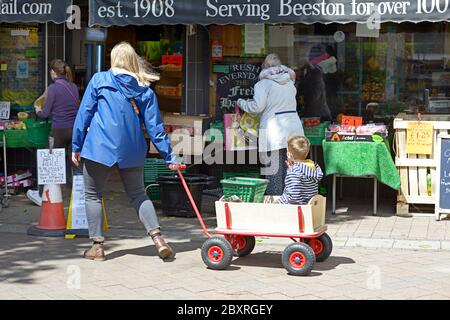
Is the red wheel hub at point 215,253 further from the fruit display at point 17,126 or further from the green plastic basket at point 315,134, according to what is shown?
the fruit display at point 17,126

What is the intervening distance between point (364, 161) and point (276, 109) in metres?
1.18

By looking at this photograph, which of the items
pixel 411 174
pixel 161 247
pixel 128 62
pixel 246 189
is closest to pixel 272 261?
pixel 246 189

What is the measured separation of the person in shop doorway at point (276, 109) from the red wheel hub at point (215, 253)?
2.55 meters

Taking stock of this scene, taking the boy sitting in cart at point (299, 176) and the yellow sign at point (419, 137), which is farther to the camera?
the yellow sign at point (419, 137)

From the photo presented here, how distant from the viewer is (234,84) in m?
11.5

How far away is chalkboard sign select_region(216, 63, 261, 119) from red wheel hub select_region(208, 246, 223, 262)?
4.38 m

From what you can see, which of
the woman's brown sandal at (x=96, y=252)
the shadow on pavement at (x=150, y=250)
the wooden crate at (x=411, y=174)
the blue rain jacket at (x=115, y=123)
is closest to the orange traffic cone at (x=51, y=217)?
the shadow on pavement at (x=150, y=250)

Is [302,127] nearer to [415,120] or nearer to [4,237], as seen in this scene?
[415,120]

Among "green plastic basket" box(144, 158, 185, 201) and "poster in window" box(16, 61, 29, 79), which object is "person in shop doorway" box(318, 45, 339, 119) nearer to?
"green plastic basket" box(144, 158, 185, 201)

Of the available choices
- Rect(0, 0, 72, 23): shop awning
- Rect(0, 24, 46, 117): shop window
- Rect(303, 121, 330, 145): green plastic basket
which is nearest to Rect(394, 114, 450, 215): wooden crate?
Rect(303, 121, 330, 145): green plastic basket

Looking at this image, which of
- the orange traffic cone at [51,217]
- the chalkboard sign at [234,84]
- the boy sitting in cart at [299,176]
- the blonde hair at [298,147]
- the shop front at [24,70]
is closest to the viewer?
the boy sitting in cart at [299,176]

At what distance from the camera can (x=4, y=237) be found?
8859mm

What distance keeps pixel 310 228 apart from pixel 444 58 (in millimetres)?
4593

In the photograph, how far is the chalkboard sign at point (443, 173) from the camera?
9.59 m
